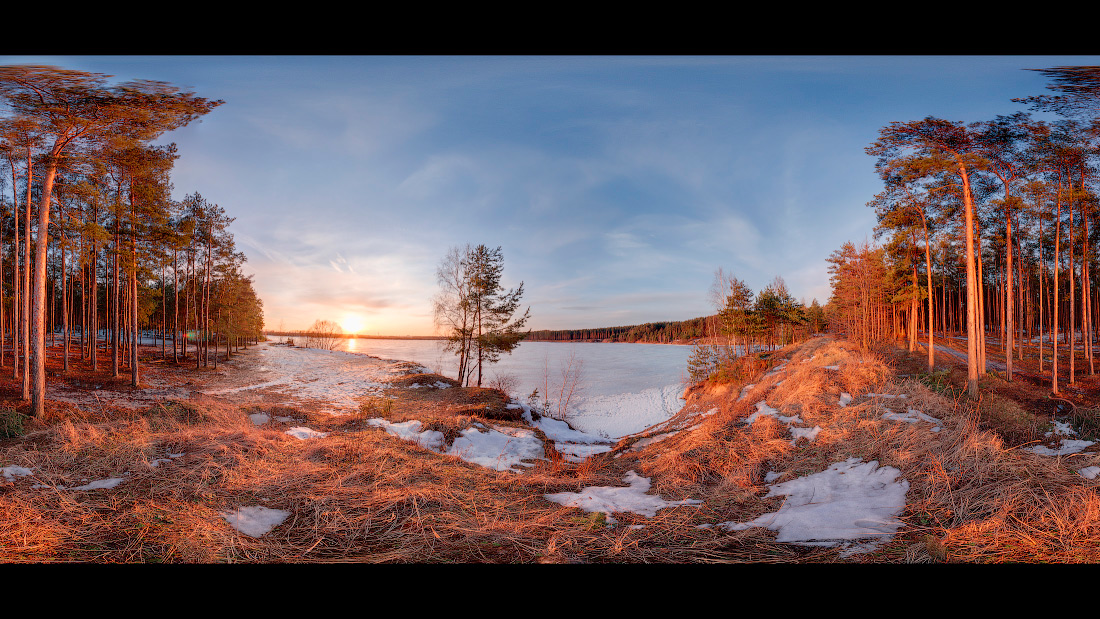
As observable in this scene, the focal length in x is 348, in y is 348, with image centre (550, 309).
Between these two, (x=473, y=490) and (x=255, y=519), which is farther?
(x=473, y=490)

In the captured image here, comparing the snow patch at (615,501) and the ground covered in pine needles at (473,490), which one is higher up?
the ground covered in pine needles at (473,490)

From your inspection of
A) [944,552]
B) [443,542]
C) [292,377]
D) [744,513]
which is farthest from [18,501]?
[944,552]

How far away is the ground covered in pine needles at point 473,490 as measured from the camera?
5.67 ft

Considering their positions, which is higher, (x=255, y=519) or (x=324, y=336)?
(x=324, y=336)

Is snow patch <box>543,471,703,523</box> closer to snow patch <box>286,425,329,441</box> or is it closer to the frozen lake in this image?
snow patch <box>286,425,329,441</box>

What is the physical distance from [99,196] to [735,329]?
17782 millimetres

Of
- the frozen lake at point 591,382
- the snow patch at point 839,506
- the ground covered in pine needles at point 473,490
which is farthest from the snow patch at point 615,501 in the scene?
the frozen lake at point 591,382

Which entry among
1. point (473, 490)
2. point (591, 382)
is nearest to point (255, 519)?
point (473, 490)

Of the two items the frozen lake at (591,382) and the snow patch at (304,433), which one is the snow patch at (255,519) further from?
the frozen lake at (591,382)

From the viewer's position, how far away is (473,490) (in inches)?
102

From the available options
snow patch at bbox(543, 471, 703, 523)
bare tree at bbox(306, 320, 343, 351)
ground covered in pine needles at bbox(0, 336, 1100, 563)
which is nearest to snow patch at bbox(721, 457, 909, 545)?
ground covered in pine needles at bbox(0, 336, 1100, 563)

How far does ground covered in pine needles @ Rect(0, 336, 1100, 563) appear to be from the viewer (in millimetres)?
1729

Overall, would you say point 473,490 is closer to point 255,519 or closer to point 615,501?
point 615,501

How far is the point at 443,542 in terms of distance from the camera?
1837 millimetres
